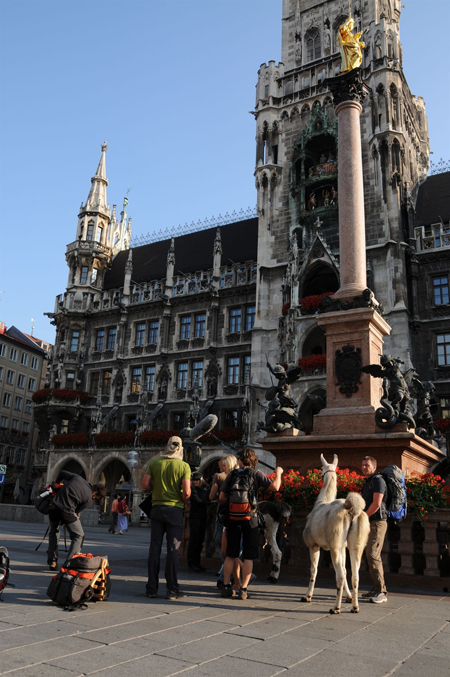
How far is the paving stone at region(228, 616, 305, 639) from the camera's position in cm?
516

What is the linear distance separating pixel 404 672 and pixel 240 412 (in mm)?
30817

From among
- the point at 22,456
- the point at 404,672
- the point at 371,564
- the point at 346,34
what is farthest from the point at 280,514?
the point at 22,456

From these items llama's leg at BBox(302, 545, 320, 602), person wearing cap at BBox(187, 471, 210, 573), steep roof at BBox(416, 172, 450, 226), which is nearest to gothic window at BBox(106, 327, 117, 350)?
steep roof at BBox(416, 172, 450, 226)

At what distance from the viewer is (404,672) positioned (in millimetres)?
4160

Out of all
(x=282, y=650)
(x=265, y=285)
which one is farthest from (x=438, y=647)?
(x=265, y=285)

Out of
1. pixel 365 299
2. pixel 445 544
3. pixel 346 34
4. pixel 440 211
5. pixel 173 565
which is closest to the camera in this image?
pixel 173 565

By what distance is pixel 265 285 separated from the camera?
3397 centimetres

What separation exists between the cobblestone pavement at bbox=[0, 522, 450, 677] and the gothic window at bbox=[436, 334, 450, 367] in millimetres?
22667

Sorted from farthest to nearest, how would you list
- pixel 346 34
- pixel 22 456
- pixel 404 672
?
pixel 22 456 < pixel 346 34 < pixel 404 672

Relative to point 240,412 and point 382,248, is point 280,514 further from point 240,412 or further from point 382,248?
point 240,412

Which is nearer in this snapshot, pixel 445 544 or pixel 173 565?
pixel 173 565

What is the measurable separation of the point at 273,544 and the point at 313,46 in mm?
36916

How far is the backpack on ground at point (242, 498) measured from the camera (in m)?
7.00

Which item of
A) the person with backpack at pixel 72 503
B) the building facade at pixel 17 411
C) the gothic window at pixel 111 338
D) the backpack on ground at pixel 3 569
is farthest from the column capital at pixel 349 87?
the building facade at pixel 17 411
